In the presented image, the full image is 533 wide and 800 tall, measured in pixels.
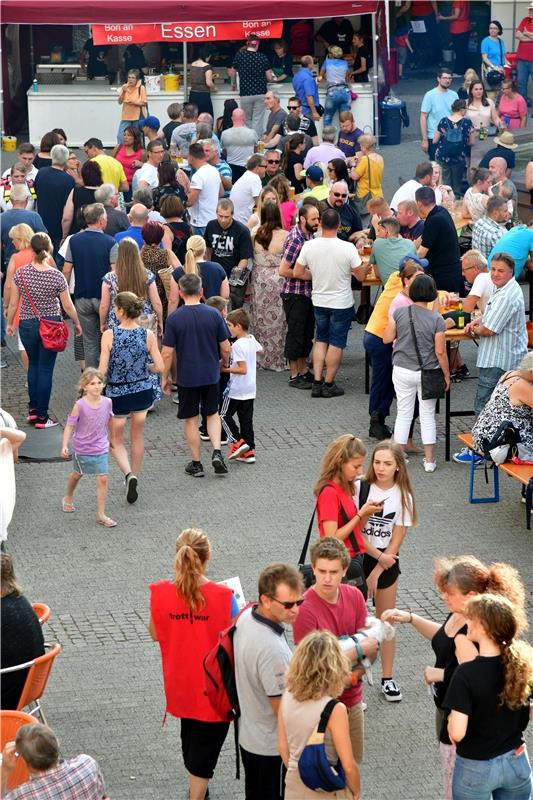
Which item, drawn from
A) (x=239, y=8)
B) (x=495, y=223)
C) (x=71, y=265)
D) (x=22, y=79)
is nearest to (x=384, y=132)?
(x=239, y=8)

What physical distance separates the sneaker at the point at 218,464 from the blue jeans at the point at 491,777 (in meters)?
5.68

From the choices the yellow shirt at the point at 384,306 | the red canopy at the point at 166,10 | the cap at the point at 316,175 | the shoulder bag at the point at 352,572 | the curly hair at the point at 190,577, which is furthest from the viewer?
the red canopy at the point at 166,10

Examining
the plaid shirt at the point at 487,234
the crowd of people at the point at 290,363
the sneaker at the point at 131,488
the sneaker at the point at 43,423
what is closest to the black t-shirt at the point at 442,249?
the crowd of people at the point at 290,363

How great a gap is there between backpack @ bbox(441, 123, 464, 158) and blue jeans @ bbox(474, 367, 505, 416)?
30.8 ft

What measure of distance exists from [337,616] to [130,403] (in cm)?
469

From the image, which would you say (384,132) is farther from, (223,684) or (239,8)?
(223,684)

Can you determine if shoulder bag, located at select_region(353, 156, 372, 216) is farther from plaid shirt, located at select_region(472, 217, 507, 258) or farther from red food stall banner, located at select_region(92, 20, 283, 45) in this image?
red food stall banner, located at select_region(92, 20, 283, 45)

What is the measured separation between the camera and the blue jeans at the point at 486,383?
36.3 feet

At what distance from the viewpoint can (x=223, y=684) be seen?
6.13m

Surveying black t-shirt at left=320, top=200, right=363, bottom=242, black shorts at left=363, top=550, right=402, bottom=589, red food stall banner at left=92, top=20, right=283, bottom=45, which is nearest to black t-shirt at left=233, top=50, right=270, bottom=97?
red food stall banner at left=92, top=20, right=283, bottom=45

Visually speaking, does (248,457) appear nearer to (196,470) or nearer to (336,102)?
(196,470)

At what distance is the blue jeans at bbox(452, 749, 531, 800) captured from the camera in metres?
5.58

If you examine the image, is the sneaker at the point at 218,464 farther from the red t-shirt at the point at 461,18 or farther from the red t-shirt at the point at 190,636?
the red t-shirt at the point at 461,18

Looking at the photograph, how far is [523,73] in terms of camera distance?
80.5 ft
